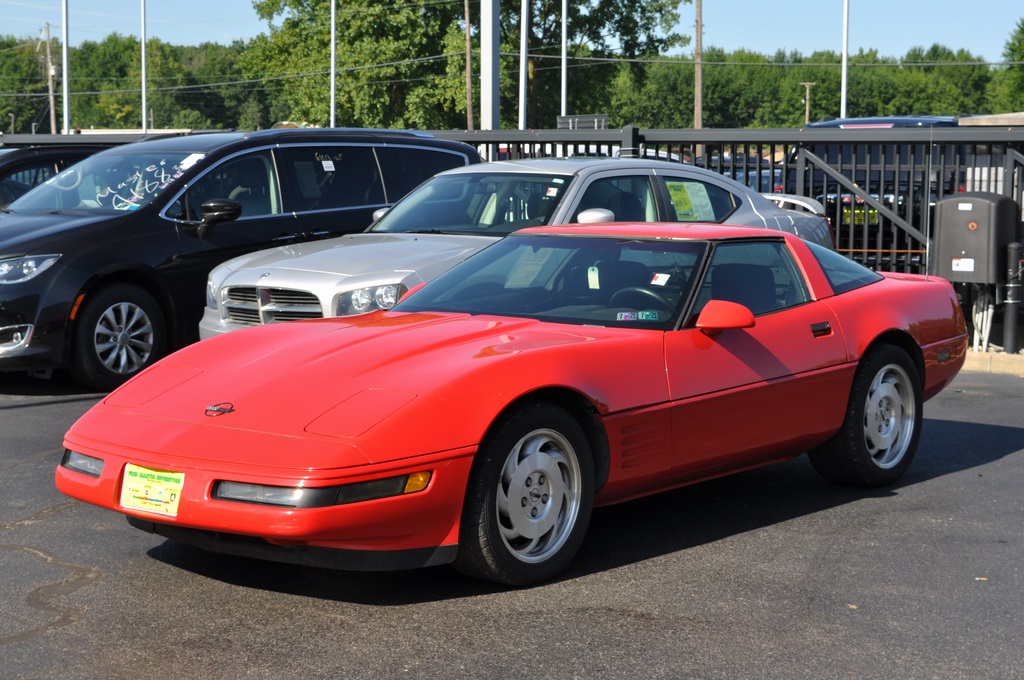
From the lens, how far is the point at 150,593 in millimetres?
4758

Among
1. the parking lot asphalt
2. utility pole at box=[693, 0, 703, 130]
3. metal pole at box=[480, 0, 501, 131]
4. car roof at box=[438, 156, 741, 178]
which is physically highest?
utility pole at box=[693, 0, 703, 130]

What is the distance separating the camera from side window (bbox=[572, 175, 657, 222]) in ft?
30.4

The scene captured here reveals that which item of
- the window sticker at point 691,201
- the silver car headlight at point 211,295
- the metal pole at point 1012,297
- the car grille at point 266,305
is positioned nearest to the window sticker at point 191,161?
the silver car headlight at point 211,295

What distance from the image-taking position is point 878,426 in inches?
259

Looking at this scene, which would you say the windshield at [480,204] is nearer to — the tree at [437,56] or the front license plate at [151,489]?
the front license plate at [151,489]

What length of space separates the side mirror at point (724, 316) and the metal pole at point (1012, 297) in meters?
→ 6.61

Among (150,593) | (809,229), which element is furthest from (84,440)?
→ (809,229)

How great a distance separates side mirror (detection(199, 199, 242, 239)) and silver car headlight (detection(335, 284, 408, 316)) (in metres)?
2.22

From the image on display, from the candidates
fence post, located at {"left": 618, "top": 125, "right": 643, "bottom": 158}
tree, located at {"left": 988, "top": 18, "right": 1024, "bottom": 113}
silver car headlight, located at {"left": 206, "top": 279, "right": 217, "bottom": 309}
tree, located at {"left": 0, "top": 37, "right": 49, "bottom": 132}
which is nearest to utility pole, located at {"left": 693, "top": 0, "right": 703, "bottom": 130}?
tree, located at {"left": 988, "top": 18, "right": 1024, "bottom": 113}

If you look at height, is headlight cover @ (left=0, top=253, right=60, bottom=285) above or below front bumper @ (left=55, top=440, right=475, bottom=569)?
above

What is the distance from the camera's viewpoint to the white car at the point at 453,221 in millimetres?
8414

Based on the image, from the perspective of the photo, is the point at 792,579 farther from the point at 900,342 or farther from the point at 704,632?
the point at 900,342

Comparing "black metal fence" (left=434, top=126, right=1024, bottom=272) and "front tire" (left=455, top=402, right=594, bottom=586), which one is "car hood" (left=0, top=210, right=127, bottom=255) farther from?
"black metal fence" (left=434, top=126, right=1024, bottom=272)

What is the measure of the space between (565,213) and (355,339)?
3.93m
